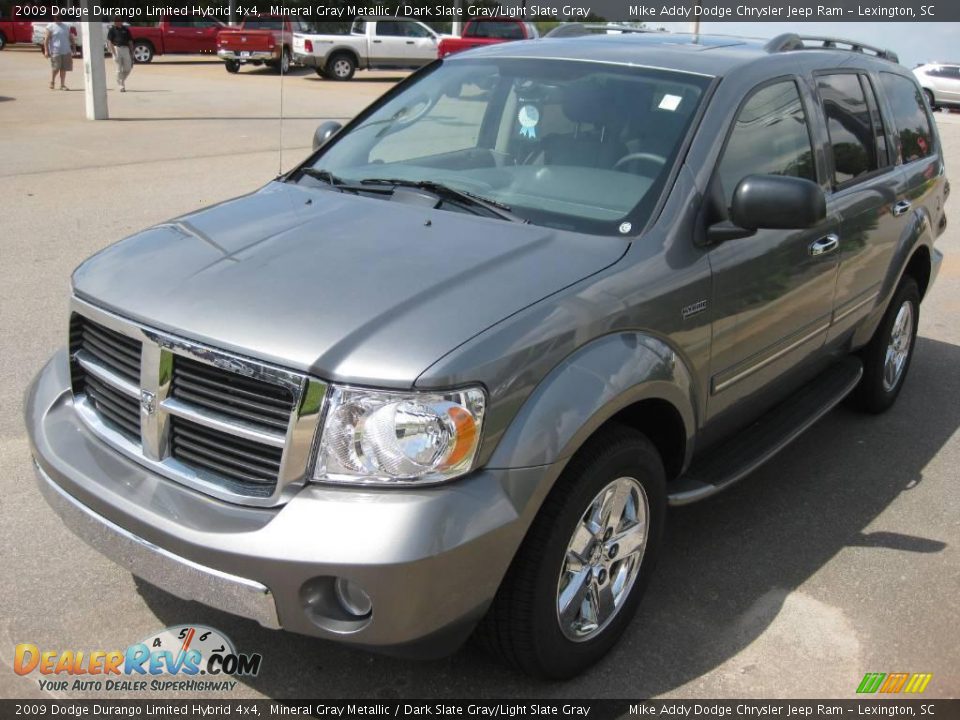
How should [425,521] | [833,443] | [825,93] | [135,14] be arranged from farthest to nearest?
1. [135,14]
2. [833,443]
3. [825,93]
4. [425,521]

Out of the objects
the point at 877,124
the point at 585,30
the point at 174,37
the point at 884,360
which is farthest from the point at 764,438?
the point at 174,37

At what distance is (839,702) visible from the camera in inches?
120

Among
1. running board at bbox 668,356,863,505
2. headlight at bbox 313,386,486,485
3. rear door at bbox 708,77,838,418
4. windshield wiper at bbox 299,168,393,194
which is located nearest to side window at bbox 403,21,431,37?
running board at bbox 668,356,863,505

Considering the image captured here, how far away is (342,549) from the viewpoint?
93.3 inches

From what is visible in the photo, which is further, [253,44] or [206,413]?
[253,44]

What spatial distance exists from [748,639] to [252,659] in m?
1.64

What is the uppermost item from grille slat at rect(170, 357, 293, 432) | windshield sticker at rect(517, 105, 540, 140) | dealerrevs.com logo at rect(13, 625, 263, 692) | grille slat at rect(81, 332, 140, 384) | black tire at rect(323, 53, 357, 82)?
windshield sticker at rect(517, 105, 540, 140)

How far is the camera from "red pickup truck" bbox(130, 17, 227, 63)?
108 ft

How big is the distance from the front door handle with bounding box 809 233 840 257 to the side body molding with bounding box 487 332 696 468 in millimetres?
1132

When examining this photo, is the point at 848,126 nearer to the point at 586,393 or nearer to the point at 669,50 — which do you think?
the point at 669,50

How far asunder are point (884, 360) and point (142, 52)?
3261 centimetres

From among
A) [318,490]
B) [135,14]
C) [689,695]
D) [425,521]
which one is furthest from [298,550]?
[135,14]

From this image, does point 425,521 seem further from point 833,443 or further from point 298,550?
point 833,443

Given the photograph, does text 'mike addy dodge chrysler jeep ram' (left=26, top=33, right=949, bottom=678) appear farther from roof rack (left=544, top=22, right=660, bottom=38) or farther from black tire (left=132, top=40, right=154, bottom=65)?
black tire (left=132, top=40, right=154, bottom=65)
